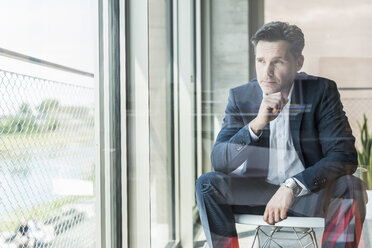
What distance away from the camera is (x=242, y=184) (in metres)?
1.54

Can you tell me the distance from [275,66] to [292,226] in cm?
63

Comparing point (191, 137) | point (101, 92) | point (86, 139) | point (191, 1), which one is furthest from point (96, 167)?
point (191, 1)

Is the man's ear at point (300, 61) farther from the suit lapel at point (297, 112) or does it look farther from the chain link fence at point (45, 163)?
the chain link fence at point (45, 163)

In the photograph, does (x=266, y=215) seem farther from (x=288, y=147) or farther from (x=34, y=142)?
(x=34, y=142)

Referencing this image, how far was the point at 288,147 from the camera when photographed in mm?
1499

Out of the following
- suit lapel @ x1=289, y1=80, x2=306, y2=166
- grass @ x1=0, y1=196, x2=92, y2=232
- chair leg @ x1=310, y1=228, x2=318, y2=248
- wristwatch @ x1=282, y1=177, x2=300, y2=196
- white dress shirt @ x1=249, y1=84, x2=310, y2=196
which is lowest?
chair leg @ x1=310, y1=228, x2=318, y2=248

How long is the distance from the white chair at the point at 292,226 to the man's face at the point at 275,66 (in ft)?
1.67

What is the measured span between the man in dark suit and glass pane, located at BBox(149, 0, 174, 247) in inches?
12.1

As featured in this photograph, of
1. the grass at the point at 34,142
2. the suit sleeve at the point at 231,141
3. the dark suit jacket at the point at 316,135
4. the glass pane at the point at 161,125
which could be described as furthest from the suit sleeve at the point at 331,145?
the grass at the point at 34,142

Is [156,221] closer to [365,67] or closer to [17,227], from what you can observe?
[17,227]

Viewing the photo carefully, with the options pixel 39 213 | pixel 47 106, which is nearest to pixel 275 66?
pixel 47 106

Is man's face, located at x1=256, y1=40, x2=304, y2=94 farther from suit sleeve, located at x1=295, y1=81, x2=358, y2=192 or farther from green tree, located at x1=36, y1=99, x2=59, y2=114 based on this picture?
green tree, located at x1=36, y1=99, x2=59, y2=114

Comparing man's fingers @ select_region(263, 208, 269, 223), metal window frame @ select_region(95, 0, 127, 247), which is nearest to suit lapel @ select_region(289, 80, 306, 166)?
man's fingers @ select_region(263, 208, 269, 223)

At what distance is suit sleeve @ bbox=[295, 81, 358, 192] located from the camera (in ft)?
4.77
